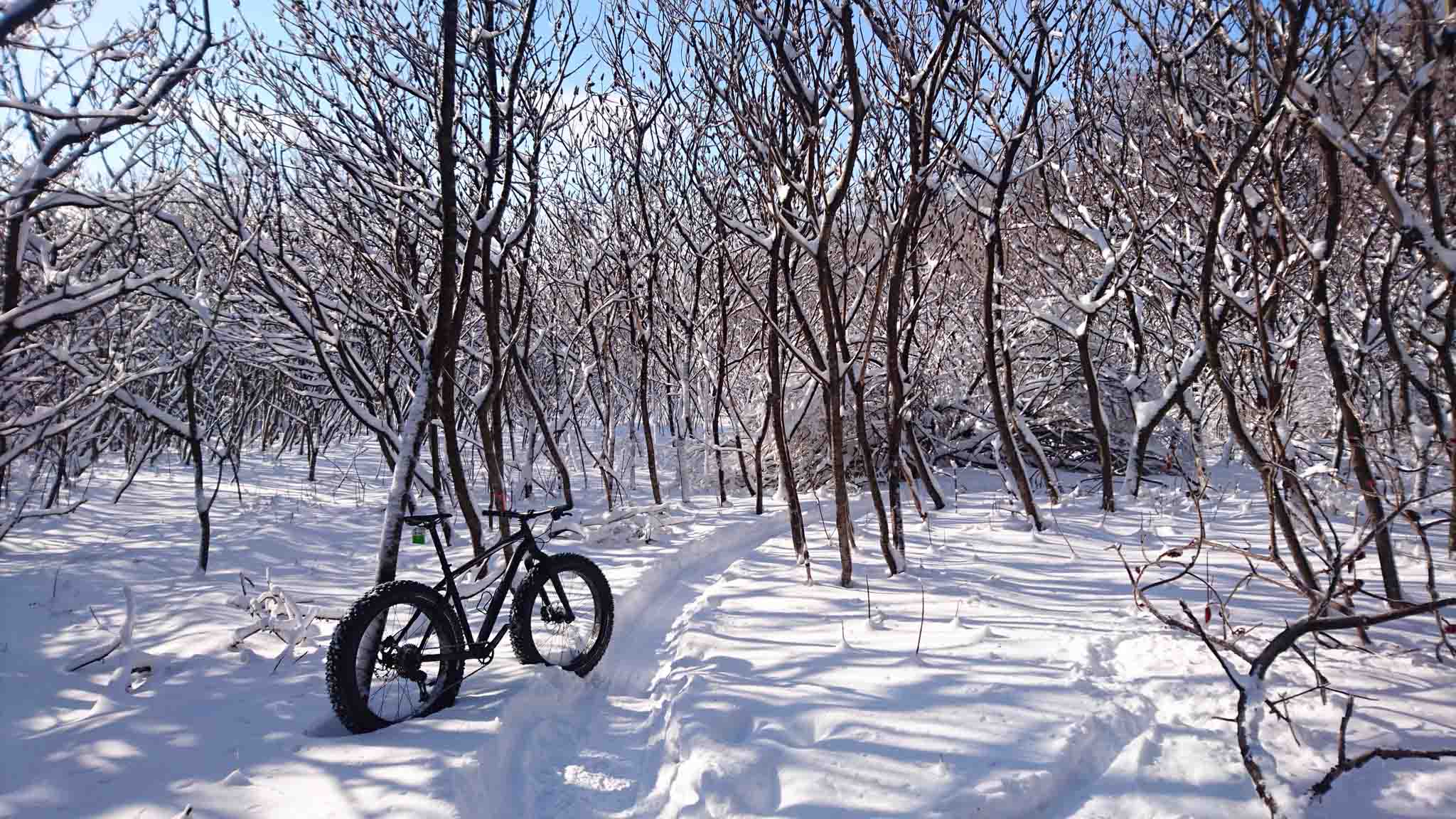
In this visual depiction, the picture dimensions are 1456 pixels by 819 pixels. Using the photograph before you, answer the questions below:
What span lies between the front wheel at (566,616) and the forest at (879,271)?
2.87 ft

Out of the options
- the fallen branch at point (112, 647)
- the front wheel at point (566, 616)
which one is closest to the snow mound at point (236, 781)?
the front wheel at point (566, 616)

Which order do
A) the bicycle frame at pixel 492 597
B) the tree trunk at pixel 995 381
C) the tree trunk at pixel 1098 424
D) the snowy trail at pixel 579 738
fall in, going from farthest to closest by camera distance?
the tree trunk at pixel 1098 424 → the tree trunk at pixel 995 381 → the bicycle frame at pixel 492 597 → the snowy trail at pixel 579 738

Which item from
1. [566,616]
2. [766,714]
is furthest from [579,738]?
[766,714]

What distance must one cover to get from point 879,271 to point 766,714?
4.72 m

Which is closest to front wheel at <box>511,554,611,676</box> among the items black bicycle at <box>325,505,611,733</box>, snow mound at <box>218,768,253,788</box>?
black bicycle at <box>325,505,611,733</box>

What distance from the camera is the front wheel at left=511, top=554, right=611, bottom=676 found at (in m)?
4.04

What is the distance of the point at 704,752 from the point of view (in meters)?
3.08

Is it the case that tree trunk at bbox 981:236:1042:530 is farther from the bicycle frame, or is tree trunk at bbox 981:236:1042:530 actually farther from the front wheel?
the bicycle frame

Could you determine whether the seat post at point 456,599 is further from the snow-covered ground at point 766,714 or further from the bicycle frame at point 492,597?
the snow-covered ground at point 766,714

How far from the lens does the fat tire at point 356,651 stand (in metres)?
3.07

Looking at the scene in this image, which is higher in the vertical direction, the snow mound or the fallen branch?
the fallen branch

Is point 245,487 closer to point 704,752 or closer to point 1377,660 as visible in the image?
point 704,752

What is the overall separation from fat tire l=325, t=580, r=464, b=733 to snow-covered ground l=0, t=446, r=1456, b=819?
0.44 ft

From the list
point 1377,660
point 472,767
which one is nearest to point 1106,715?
point 1377,660
